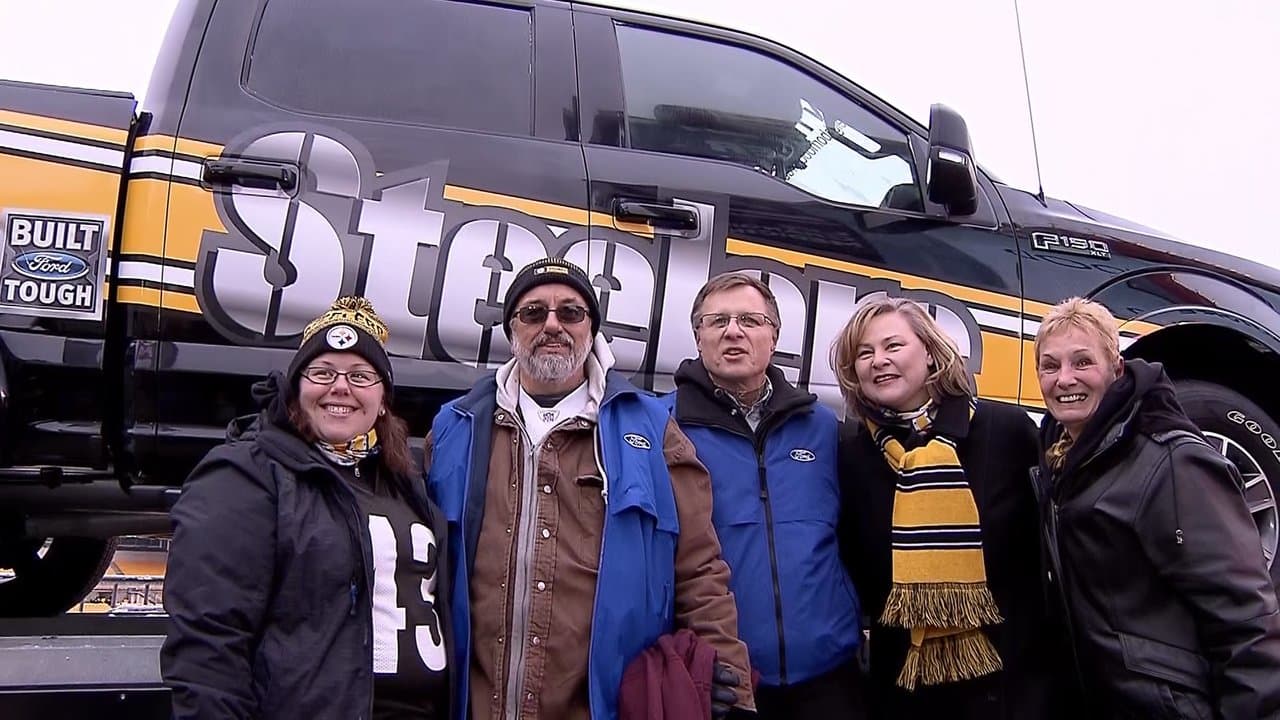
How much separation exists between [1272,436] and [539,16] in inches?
110

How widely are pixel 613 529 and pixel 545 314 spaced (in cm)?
51

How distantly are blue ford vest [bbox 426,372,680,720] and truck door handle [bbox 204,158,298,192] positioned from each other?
1.14m

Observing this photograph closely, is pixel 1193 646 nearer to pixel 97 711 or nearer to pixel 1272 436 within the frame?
pixel 1272 436

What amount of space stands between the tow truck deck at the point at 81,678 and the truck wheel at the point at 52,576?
1.92 m

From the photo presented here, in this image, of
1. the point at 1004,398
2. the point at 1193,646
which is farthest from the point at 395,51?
the point at 1193,646

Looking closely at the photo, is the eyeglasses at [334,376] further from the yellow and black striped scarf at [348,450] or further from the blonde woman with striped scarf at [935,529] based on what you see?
the blonde woman with striped scarf at [935,529]

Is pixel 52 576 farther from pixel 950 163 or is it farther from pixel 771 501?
pixel 950 163

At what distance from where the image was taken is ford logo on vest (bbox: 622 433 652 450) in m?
2.06

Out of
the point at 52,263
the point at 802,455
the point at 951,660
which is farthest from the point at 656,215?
the point at 52,263

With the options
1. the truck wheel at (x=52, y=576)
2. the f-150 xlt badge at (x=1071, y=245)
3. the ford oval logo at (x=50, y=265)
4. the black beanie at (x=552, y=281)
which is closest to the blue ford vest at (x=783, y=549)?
the black beanie at (x=552, y=281)

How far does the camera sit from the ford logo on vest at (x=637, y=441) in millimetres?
2059

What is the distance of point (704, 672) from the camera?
1880 millimetres

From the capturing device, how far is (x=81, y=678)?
207 centimetres

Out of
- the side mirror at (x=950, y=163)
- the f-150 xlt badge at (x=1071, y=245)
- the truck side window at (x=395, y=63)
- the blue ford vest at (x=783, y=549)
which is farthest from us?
the f-150 xlt badge at (x=1071, y=245)
